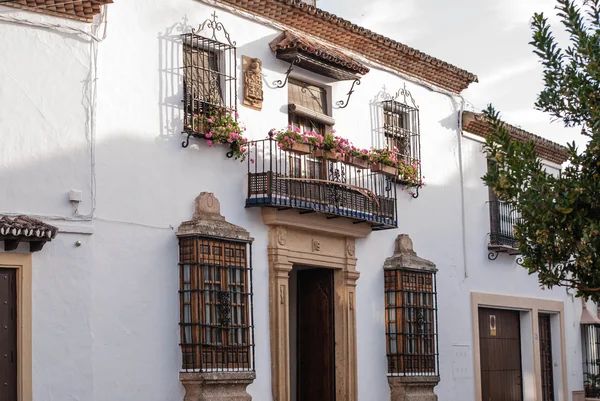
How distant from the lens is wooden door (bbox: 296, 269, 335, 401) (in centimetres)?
1540

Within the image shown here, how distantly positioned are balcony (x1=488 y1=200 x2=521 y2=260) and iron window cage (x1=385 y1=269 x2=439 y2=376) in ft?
8.75

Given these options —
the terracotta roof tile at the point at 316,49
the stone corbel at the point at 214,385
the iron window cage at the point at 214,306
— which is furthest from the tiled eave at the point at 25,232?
the terracotta roof tile at the point at 316,49

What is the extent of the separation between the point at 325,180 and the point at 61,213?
4047 mm

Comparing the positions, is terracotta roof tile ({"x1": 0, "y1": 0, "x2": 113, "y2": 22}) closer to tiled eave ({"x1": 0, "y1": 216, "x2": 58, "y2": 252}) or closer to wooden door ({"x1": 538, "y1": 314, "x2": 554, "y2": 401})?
tiled eave ({"x1": 0, "y1": 216, "x2": 58, "y2": 252})

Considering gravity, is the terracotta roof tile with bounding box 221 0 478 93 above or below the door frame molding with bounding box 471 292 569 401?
above

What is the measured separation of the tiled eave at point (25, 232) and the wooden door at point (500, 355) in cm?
990

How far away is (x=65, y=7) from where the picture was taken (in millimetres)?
11617

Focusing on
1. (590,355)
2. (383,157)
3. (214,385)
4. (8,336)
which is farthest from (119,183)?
(590,355)

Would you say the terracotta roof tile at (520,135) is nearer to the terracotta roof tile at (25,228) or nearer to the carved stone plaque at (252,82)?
the carved stone plaque at (252,82)

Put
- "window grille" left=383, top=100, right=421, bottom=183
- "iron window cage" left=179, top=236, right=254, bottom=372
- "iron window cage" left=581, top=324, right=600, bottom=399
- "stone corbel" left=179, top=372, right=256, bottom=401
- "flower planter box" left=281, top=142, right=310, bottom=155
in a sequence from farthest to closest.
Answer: "iron window cage" left=581, top=324, right=600, bottom=399 < "window grille" left=383, top=100, right=421, bottom=183 < "flower planter box" left=281, top=142, right=310, bottom=155 < "iron window cage" left=179, top=236, right=254, bottom=372 < "stone corbel" left=179, top=372, right=256, bottom=401

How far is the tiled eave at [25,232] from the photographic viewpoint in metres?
10.4

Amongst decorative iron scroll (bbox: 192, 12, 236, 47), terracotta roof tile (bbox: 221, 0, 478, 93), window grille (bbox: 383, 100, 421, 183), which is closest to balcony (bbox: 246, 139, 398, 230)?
window grille (bbox: 383, 100, 421, 183)

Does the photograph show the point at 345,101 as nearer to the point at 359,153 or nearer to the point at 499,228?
the point at 359,153

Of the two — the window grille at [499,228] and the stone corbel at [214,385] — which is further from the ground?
the window grille at [499,228]
